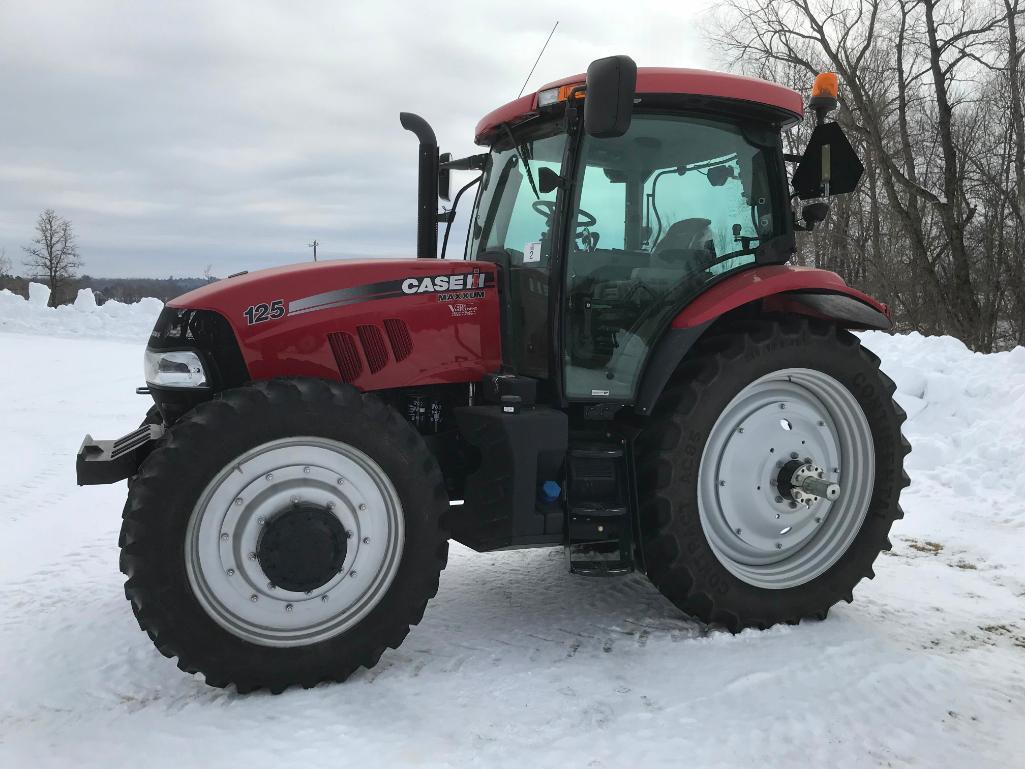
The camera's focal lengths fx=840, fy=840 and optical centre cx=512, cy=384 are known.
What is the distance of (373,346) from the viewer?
11.1ft

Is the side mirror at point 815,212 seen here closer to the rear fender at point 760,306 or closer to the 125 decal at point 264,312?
the rear fender at point 760,306

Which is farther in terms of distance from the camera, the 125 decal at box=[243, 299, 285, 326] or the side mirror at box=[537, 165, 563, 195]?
the side mirror at box=[537, 165, 563, 195]

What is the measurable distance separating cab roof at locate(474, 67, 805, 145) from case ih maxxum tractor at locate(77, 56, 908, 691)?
14 mm

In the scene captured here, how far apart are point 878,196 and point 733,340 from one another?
1910cm

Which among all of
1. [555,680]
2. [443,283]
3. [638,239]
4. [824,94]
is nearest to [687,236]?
[638,239]

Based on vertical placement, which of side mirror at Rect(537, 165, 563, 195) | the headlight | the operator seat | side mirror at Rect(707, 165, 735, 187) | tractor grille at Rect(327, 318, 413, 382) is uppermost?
side mirror at Rect(707, 165, 735, 187)

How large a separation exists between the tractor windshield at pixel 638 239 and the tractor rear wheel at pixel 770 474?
26cm

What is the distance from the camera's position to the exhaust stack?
4120 millimetres

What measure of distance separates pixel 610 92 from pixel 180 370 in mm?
1899

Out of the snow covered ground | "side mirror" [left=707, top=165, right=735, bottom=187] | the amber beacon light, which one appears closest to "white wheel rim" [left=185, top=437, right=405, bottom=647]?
the snow covered ground

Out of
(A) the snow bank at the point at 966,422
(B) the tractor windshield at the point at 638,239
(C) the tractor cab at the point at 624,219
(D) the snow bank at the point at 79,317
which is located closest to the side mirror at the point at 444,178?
(C) the tractor cab at the point at 624,219

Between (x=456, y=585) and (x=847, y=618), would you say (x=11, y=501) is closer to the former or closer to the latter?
(x=456, y=585)

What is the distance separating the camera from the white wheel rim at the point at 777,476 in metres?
3.73

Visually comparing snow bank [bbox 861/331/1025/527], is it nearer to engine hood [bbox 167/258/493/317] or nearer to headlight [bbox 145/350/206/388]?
engine hood [bbox 167/258/493/317]
